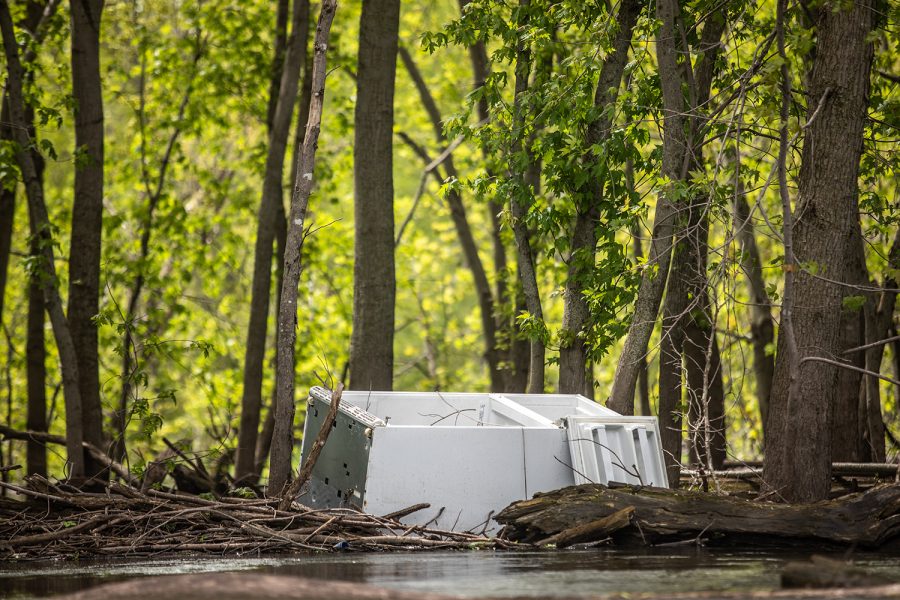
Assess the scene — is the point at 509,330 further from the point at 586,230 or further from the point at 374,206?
the point at 586,230

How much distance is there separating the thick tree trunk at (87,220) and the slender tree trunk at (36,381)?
238 cm

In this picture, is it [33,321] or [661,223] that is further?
[33,321]

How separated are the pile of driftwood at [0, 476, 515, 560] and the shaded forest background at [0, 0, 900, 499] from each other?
2.46 meters

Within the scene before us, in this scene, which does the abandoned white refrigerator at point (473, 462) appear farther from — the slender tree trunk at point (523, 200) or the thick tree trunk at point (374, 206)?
the thick tree trunk at point (374, 206)

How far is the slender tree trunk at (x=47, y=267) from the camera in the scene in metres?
11.9

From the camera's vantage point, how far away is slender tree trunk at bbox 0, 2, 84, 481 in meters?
11.9

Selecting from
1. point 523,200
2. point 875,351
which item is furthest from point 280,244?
point 875,351

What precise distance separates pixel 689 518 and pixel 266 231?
1045 cm

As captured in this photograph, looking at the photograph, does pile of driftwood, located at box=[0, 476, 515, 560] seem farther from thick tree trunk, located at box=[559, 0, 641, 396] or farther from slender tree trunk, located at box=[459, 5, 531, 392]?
slender tree trunk, located at box=[459, 5, 531, 392]

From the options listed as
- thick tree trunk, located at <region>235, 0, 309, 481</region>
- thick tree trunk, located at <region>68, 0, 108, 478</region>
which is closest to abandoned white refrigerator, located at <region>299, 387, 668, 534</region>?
thick tree trunk, located at <region>68, 0, 108, 478</region>

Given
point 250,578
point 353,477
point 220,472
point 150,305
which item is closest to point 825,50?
point 353,477

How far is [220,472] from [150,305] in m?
9.71

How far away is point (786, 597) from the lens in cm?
492

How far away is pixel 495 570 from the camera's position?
22.9 feet
